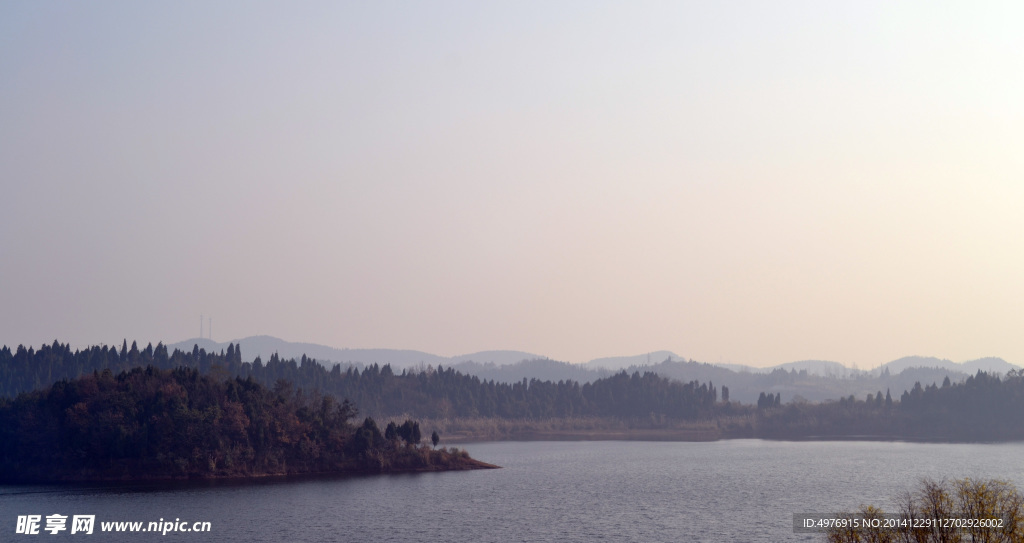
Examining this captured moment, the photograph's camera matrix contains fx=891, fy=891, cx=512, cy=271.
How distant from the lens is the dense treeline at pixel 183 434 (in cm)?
11169

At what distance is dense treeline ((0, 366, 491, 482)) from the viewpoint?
11169 centimetres

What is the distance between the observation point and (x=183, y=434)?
114562 mm

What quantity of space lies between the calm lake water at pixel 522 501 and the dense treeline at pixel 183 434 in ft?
27.5

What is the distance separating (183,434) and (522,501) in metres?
49.0

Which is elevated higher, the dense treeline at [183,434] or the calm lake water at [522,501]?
the dense treeline at [183,434]

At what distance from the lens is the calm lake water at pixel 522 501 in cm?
7112

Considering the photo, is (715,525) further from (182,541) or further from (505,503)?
(182,541)

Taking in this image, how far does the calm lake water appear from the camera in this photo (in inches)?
2800

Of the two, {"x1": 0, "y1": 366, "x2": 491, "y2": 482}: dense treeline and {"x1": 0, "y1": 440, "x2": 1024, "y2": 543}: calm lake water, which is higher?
{"x1": 0, "y1": 366, "x2": 491, "y2": 482}: dense treeline

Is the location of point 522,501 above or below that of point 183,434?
below

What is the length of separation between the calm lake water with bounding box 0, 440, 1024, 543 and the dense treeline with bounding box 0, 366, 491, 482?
27.5ft

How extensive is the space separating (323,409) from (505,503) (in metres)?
47.9

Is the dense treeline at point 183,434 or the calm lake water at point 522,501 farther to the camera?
the dense treeline at point 183,434

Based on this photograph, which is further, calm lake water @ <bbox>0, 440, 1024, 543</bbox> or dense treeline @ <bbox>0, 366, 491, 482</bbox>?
dense treeline @ <bbox>0, 366, 491, 482</bbox>
